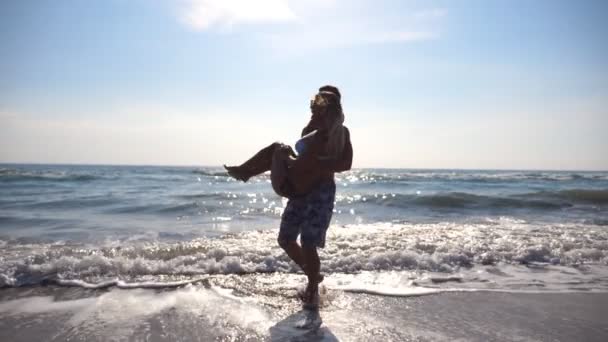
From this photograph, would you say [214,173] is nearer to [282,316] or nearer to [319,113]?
[319,113]

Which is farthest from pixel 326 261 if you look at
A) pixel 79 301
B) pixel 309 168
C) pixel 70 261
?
pixel 70 261

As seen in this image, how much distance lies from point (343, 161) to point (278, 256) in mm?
2118

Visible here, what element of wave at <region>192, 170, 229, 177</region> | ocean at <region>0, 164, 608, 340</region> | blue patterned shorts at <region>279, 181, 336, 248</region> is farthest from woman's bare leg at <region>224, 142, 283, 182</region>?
ocean at <region>0, 164, 608, 340</region>

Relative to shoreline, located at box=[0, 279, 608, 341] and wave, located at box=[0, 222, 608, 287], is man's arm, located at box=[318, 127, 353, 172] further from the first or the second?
wave, located at box=[0, 222, 608, 287]

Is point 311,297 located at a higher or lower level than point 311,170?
lower

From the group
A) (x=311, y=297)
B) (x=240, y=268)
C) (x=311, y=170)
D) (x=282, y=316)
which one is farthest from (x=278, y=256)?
(x=311, y=170)

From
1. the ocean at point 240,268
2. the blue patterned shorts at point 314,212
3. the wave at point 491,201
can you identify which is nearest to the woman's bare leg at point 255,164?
the blue patterned shorts at point 314,212

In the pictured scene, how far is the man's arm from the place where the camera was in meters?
3.06

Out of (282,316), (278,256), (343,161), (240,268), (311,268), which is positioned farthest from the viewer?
(278,256)

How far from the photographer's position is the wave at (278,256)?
4.26 metres

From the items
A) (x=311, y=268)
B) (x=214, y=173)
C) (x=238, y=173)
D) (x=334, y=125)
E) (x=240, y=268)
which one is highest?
(x=334, y=125)

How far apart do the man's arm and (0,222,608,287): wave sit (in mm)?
1840

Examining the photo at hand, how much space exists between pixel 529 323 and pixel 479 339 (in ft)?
1.96

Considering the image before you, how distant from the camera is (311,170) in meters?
3.11
